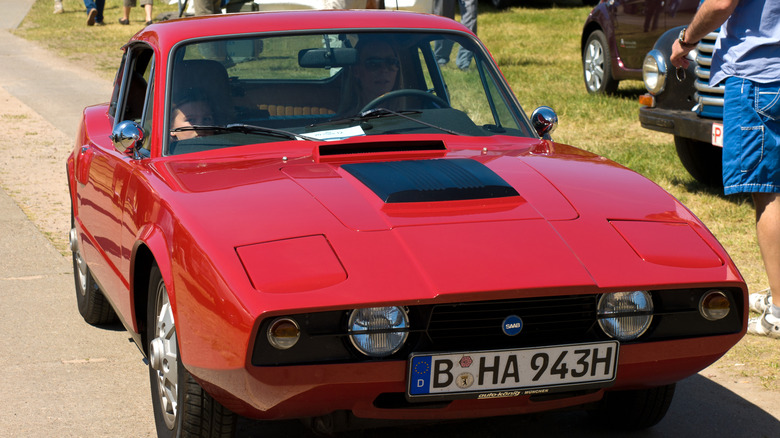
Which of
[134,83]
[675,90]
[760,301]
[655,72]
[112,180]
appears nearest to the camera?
[112,180]

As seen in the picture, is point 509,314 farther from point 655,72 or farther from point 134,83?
point 655,72

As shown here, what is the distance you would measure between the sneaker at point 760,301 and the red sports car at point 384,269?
1.50 meters

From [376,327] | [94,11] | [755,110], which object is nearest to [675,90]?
[755,110]

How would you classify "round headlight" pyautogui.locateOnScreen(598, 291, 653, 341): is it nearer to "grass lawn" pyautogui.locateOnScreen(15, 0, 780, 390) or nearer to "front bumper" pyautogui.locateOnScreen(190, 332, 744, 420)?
"front bumper" pyautogui.locateOnScreen(190, 332, 744, 420)

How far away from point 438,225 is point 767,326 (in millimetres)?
2403

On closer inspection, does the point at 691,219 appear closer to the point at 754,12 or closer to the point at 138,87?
the point at 754,12

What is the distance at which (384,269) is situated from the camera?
3.01 metres

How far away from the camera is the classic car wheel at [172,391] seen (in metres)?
3.30

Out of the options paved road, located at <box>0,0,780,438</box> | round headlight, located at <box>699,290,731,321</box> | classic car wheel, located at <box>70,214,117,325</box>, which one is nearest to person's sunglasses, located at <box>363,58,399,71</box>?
paved road, located at <box>0,0,780,438</box>

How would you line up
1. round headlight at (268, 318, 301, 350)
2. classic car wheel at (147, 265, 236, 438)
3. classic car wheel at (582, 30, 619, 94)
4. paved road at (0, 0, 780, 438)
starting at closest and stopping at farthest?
round headlight at (268, 318, 301, 350) < classic car wheel at (147, 265, 236, 438) < paved road at (0, 0, 780, 438) < classic car wheel at (582, 30, 619, 94)

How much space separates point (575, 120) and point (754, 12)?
5.90m

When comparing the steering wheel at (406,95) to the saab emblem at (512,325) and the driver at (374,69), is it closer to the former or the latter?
the driver at (374,69)

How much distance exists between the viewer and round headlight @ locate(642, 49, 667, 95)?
788 cm

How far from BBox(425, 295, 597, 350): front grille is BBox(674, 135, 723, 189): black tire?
519cm
